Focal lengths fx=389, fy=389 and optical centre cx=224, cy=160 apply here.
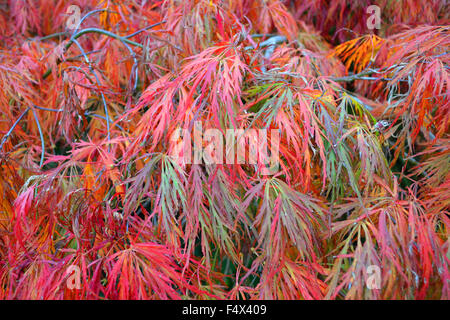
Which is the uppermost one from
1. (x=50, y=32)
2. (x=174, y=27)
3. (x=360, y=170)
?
(x=50, y=32)

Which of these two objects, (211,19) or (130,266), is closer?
(130,266)

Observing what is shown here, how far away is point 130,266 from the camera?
0.90 metres

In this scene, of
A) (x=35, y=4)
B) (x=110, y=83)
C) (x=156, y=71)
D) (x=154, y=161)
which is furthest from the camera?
(x=35, y=4)

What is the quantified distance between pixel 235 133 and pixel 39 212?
61 cm

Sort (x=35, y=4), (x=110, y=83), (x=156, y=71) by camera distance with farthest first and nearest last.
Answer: (x=35, y=4) < (x=110, y=83) < (x=156, y=71)

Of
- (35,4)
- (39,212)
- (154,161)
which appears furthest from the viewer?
(35,4)

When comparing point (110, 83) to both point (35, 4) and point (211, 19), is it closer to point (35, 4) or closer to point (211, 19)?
point (211, 19)

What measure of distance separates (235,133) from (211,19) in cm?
57

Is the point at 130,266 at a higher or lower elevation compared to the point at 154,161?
lower

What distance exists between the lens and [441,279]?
0.91m
